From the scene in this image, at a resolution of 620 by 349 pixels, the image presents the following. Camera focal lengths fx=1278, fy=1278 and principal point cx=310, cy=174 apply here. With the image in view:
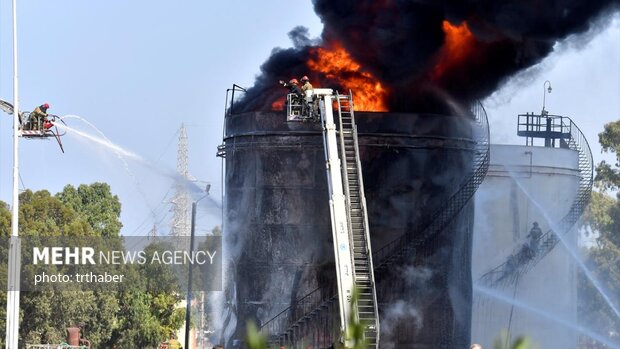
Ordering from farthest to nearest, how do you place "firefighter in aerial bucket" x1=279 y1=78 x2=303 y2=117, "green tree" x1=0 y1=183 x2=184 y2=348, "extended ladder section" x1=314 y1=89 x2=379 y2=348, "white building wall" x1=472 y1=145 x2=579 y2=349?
"green tree" x1=0 y1=183 x2=184 y2=348 < "white building wall" x1=472 y1=145 x2=579 y2=349 < "firefighter in aerial bucket" x1=279 y1=78 x2=303 y2=117 < "extended ladder section" x1=314 y1=89 x2=379 y2=348

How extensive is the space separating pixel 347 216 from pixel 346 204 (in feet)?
1.00

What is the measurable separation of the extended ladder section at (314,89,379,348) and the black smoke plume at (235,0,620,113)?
12.0ft

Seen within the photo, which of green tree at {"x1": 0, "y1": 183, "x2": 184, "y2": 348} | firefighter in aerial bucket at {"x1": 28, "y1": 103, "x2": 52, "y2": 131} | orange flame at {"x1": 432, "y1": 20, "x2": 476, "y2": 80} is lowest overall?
green tree at {"x1": 0, "y1": 183, "x2": 184, "y2": 348}

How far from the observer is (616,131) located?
8738cm

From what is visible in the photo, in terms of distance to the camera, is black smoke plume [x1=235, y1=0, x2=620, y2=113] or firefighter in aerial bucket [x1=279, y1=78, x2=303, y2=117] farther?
black smoke plume [x1=235, y1=0, x2=620, y2=113]

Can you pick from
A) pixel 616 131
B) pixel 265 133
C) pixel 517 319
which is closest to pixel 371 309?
pixel 265 133

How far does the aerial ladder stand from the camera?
29672mm

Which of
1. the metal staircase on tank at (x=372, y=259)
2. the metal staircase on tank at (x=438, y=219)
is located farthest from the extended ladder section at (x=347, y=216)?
the metal staircase on tank at (x=438, y=219)

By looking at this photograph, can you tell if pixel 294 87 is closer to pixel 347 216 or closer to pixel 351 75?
pixel 347 216

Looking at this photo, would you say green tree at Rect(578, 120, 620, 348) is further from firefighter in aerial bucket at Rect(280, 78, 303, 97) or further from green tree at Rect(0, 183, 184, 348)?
firefighter in aerial bucket at Rect(280, 78, 303, 97)

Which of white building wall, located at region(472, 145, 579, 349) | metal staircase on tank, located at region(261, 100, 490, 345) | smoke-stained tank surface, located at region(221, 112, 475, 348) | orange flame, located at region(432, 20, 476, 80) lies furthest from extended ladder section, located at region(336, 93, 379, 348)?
white building wall, located at region(472, 145, 579, 349)

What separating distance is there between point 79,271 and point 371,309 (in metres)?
29.5

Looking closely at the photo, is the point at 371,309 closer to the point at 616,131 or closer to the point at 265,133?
the point at 265,133

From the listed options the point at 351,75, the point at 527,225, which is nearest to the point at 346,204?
the point at 351,75
